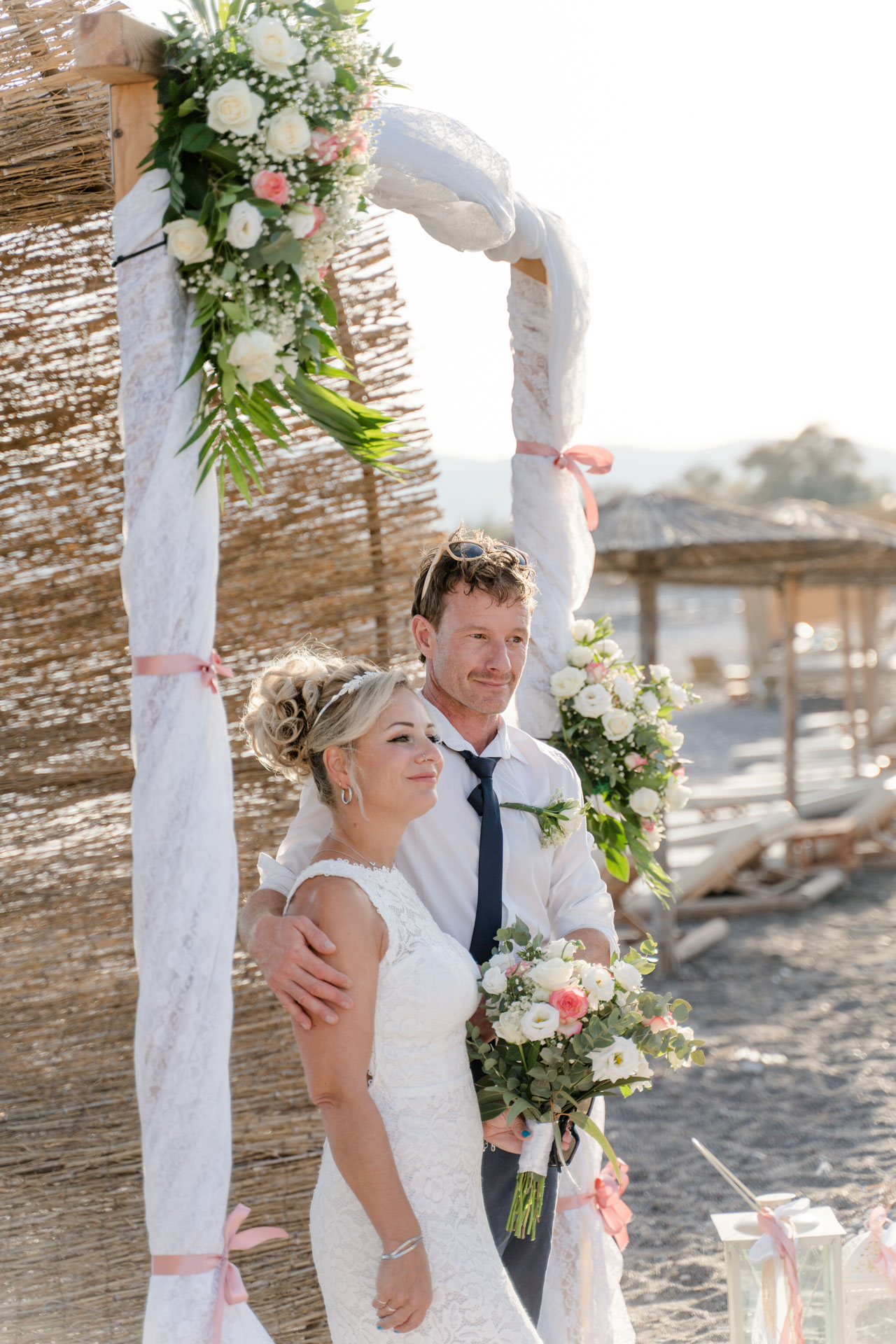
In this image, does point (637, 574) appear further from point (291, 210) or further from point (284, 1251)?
point (291, 210)

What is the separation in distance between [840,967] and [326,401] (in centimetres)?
686

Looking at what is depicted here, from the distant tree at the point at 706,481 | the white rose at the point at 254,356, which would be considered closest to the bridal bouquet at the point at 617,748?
the white rose at the point at 254,356

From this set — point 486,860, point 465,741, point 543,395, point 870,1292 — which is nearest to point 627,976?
point 486,860

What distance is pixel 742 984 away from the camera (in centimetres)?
788

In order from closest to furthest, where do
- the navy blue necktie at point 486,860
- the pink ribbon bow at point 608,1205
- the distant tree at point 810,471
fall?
the navy blue necktie at point 486,860, the pink ribbon bow at point 608,1205, the distant tree at point 810,471

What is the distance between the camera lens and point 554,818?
2803 millimetres

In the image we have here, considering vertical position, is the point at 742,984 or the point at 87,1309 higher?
the point at 87,1309

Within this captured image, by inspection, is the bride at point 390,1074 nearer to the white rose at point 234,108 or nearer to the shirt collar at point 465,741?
the shirt collar at point 465,741

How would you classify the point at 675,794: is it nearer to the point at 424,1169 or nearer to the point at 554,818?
the point at 554,818

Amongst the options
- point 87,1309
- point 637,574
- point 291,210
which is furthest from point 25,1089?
point 637,574

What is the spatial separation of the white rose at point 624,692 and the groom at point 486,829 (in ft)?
2.54

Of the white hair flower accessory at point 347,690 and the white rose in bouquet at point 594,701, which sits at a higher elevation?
the white hair flower accessory at point 347,690

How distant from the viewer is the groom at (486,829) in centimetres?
265

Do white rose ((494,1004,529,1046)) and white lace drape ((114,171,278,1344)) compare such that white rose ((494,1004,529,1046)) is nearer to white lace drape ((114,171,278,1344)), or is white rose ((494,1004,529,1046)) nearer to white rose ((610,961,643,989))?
white rose ((610,961,643,989))
